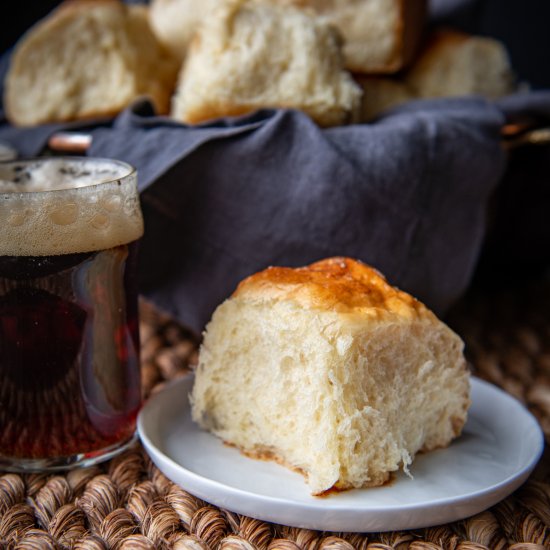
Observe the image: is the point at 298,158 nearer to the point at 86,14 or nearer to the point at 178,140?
the point at 178,140

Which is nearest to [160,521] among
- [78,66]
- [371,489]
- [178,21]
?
[371,489]

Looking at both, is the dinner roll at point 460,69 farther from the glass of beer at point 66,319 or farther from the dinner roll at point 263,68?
the glass of beer at point 66,319

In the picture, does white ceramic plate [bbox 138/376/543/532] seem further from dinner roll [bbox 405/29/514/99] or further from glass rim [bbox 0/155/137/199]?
dinner roll [bbox 405/29/514/99]

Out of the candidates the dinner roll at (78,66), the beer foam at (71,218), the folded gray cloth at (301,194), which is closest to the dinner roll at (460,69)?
the folded gray cloth at (301,194)

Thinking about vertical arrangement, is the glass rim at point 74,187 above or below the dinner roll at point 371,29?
below

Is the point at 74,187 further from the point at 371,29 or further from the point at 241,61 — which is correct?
the point at 371,29

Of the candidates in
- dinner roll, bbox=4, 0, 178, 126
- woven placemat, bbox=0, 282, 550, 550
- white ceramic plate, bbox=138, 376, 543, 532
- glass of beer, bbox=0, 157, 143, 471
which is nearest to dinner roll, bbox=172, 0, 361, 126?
dinner roll, bbox=4, 0, 178, 126
